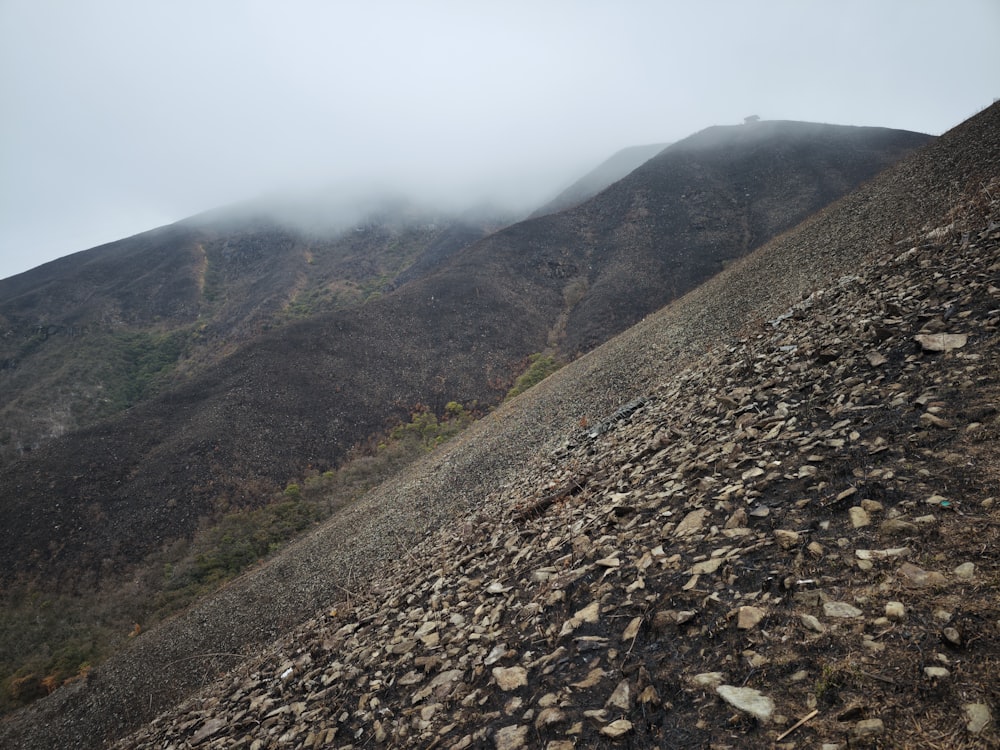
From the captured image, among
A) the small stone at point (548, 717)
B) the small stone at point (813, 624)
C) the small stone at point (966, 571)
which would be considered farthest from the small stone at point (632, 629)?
the small stone at point (966, 571)

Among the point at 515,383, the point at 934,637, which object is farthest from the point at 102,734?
the point at 515,383

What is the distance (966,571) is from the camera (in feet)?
8.30

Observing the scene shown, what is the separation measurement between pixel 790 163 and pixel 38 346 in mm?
83081

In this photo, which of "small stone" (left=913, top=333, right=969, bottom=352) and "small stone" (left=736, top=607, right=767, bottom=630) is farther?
"small stone" (left=913, top=333, right=969, bottom=352)

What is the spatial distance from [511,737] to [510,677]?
1.89ft

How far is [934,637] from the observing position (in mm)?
2281

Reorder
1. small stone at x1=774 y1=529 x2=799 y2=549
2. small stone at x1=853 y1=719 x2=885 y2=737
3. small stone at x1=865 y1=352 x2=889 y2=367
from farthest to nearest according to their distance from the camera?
small stone at x1=865 y1=352 x2=889 y2=367
small stone at x1=774 y1=529 x2=799 y2=549
small stone at x1=853 y1=719 x2=885 y2=737

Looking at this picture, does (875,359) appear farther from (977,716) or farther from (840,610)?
(977,716)

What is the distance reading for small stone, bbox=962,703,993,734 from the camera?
187 centimetres

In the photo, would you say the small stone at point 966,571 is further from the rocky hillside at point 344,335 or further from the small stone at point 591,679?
the rocky hillside at point 344,335

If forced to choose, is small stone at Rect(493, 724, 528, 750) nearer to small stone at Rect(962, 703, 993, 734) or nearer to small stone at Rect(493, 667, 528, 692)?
small stone at Rect(493, 667, 528, 692)

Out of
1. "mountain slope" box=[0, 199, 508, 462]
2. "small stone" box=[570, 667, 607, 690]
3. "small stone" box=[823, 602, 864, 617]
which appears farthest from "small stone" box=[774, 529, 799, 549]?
"mountain slope" box=[0, 199, 508, 462]

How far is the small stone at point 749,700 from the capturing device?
2406 millimetres

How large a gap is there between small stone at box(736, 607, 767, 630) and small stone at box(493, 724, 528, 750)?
5.50ft
